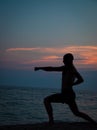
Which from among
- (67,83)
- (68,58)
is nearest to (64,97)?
(67,83)

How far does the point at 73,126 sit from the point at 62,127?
39cm

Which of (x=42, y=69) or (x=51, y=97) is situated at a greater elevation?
(x=42, y=69)

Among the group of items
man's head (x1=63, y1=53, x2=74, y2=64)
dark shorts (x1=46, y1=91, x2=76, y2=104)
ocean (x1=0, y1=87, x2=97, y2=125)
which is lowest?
A: ocean (x1=0, y1=87, x2=97, y2=125)

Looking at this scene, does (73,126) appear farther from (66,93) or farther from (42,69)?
(42,69)

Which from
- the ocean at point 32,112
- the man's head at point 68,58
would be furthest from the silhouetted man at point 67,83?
the ocean at point 32,112

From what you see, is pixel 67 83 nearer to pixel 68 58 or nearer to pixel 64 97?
pixel 64 97

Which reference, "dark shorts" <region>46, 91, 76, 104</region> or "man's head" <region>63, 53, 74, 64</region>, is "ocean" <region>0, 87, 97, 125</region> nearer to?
"dark shorts" <region>46, 91, 76, 104</region>

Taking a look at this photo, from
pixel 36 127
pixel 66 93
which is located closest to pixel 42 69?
pixel 66 93

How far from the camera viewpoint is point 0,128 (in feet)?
28.5

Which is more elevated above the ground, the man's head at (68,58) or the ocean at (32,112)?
the man's head at (68,58)

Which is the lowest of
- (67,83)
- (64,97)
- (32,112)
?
(32,112)

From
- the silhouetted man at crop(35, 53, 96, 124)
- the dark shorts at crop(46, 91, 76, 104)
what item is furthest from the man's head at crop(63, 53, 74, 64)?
the dark shorts at crop(46, 91, 76, 104)

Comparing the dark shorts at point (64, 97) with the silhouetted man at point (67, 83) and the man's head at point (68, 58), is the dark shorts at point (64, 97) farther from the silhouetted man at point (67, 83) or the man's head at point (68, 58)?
the man's head at point (68, 58)

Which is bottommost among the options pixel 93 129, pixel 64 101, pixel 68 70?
pixel 93 129
